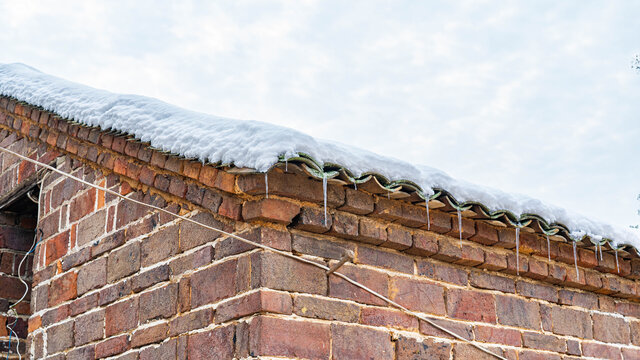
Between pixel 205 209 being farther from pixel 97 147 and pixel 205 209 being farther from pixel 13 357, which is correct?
pixel 13 357

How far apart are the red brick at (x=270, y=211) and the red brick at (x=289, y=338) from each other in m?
0.40

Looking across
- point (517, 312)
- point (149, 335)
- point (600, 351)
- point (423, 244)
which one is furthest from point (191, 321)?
point (600, 351)

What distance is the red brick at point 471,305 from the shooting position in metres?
3.60

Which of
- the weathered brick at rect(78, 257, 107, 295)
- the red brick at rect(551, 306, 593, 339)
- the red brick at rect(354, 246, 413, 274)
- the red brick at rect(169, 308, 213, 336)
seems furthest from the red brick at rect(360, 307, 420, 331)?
the weathered brick at rect(78, 257, 107, 295)

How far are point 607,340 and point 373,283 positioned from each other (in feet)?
6.03

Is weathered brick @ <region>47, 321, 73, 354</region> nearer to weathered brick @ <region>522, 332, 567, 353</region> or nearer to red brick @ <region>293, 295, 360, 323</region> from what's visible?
red brick @ <region>293, 295, 360, 323</region>

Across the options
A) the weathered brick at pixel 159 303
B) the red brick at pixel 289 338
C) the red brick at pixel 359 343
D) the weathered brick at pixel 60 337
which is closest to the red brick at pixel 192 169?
the weathered brick at pixel 159 303

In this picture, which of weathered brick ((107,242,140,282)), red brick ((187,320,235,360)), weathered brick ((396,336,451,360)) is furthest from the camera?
weathered brick ((107,242,140,282))

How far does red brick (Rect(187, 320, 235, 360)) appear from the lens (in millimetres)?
2957

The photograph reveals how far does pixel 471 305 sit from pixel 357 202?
911 mm

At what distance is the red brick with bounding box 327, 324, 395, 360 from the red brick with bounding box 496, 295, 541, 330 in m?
0.84

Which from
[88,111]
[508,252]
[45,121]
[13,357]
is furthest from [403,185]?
[13,357]

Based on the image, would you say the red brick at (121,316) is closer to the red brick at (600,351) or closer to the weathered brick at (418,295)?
the weathered brick at (418,295)

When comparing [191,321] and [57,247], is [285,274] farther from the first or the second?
[57,247]
